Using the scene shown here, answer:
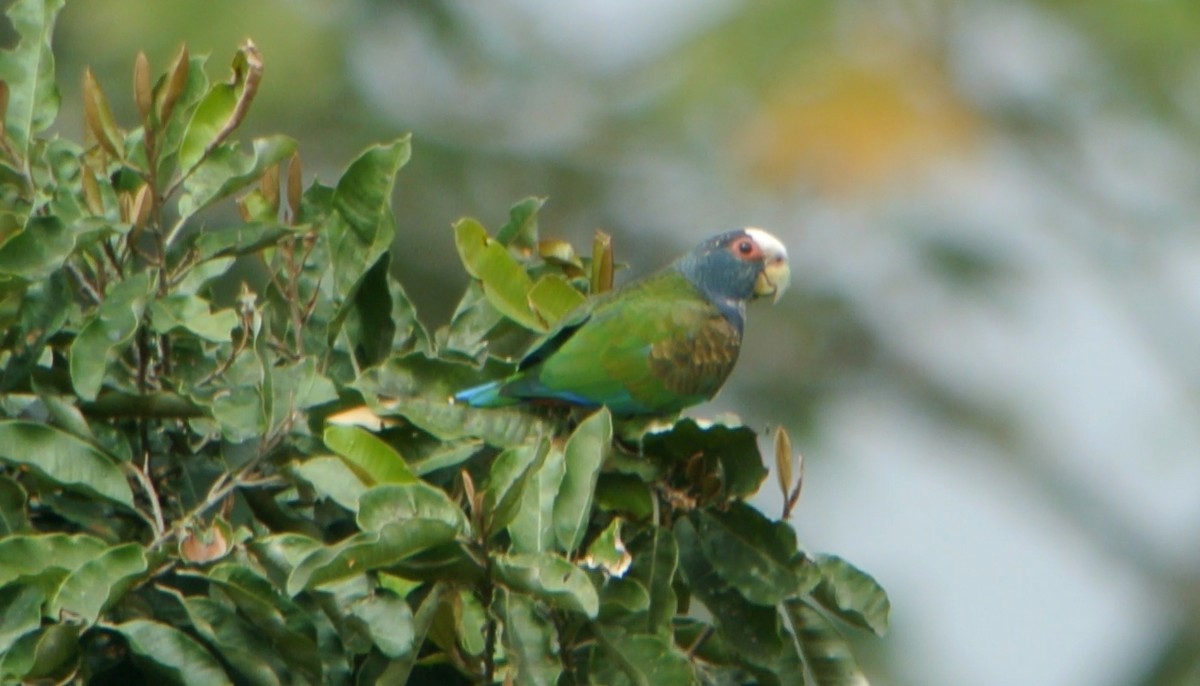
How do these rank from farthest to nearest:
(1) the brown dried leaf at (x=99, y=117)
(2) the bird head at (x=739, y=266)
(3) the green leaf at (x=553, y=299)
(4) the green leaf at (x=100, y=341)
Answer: (2) the bird head at (x=739, y=266), (3) the green leaf at (x=553, y=299), (1) the brown dried leaf at (x=99, y=117), (4) the green leaf at (x=100, y=341)

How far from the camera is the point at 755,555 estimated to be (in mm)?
2502

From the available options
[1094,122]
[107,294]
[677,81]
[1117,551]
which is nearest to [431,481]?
[107,294]

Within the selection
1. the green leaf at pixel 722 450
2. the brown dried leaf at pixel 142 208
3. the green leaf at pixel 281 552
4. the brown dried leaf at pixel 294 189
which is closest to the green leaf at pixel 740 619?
the green leaf at pixel 722 450

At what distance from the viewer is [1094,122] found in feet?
33.3

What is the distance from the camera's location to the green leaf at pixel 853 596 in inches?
101

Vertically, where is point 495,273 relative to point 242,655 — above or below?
above

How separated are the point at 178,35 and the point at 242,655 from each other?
6845 millimetres

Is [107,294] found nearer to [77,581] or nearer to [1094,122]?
[77,581]

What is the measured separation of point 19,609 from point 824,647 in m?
1.15

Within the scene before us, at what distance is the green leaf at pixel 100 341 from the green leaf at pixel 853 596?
41.2 inches

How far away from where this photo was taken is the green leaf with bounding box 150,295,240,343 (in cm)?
237

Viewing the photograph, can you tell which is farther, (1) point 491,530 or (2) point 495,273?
(2) point 495,273

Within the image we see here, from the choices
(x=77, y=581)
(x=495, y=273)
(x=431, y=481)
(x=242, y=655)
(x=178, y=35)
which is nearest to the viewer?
(x=77, y=581)

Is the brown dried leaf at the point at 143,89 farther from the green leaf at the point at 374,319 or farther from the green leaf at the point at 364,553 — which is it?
the green leaf at the point at 364,553
